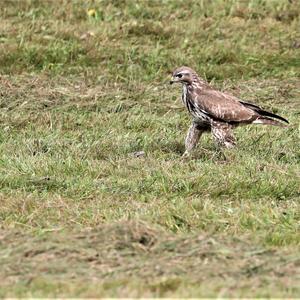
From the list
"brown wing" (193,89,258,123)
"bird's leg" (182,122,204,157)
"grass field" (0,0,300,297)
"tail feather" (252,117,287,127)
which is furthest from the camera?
"tail feather" (252,117,287,127)

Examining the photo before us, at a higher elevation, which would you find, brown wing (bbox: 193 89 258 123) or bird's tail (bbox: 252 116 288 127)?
brown wing (bbox: 193 89 258 123)

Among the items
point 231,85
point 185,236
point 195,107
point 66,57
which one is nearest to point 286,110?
point 231,85

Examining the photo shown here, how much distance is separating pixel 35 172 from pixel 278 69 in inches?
248

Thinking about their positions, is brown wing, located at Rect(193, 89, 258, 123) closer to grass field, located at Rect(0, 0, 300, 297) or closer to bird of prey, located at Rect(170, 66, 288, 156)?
bird of prey, located at Rect(170, 66, 288, 156)

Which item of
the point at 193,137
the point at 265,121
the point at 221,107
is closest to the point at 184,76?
the point at 221,107

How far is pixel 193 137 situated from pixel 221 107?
0.46 meters

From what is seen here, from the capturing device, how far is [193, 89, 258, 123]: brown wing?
433 inches

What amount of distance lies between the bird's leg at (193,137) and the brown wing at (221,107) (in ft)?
0.90

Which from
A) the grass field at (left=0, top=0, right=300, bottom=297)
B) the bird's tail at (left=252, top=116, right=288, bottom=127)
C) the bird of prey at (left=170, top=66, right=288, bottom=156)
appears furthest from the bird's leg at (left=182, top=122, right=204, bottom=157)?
the bird's tail at (left=252, top=116, right=288, bottom=127)

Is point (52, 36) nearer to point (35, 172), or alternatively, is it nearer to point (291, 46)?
point (291, 46)

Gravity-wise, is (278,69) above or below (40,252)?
below

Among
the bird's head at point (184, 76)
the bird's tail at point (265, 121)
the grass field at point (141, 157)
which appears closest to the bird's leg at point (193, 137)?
the grass field at point (141, 157)

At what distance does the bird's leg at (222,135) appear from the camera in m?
11.1

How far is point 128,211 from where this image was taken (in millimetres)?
8656
